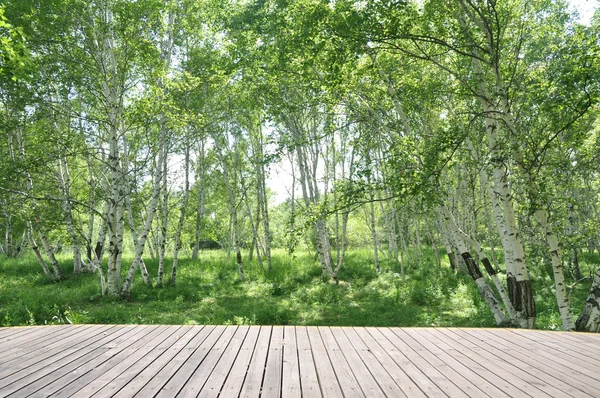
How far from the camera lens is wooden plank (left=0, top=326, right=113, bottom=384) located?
3.42 meters

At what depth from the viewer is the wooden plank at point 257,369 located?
9.59ft

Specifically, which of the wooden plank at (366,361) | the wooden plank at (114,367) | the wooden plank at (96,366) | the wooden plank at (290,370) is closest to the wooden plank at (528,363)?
the wooden plank at (366,361)

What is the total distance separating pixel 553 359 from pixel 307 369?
262 centimetres

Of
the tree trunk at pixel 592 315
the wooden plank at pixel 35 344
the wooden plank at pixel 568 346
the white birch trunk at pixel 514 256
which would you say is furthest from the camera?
the white birch trunk at pixel 514 256

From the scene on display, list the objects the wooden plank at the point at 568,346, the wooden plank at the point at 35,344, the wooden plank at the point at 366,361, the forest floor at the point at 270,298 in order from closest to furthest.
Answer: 1. the wooden plank at the point at 366,361
2. the wooden plank at the point at 568,346
3. the wooden plank at the point at 35,344
4. the forest floor at the point at 270,298

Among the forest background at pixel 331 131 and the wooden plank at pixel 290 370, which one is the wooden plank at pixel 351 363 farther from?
the forest background at pixel 331 131

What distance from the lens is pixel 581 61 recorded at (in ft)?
17.8

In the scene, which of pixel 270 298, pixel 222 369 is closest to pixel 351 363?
pixel 222 369

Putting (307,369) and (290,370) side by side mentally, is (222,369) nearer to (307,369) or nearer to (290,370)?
(290,370)

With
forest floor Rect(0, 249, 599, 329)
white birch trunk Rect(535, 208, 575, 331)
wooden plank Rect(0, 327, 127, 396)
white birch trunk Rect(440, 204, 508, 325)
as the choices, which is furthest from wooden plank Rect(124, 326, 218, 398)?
white birch trunk Rect(535, 208, 575, 331)

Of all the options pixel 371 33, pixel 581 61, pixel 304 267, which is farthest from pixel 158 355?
pixel 304 267

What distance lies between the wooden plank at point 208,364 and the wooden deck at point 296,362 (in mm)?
10

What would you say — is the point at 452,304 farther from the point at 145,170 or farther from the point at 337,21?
the point at 145,170

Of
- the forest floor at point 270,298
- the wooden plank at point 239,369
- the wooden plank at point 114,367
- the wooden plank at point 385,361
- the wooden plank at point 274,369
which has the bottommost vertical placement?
the forest floor at point 270,298
